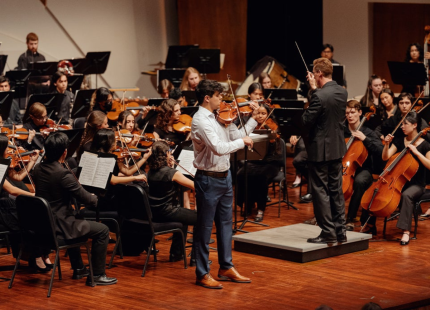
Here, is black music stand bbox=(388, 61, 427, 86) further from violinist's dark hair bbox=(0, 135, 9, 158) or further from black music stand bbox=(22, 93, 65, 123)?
violinist's dark hair bbox=(0, 135, 9, 158)

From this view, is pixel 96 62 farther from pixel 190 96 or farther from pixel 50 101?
pixel 50 101

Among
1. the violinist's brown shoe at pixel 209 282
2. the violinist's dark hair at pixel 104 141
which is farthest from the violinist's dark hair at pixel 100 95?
the violinist's brown shoe at pixel 209 282

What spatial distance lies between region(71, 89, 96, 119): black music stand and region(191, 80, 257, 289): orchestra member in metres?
3.53

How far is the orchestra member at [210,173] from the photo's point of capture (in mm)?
4820

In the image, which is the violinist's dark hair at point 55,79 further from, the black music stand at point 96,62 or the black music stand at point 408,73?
the black music stand at point 408,73

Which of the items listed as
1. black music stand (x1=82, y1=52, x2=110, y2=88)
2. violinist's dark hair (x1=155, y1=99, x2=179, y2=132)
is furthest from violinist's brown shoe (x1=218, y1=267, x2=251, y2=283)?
black music stand (x1=82, y1=52, x2=110, y2=88)

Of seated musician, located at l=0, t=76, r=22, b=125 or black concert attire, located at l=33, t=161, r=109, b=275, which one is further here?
seated musician, located at l=0, t=76, r=22, b=125

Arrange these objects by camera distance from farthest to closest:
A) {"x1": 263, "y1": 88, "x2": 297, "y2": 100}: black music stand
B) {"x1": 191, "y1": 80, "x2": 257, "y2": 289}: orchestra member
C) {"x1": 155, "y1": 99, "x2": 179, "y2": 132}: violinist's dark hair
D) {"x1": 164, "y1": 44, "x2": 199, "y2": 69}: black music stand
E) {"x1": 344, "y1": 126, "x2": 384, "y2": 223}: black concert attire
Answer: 1. {"x1": 164, "y1": 44, "x2": 199, "y2": 69}: black music stand
2. {"x1": 263, "y1": 88, "x2": 297, "y2": 100}: black music stand
3. {"x1": 155, "y1": 99, "x2": 179, "y2": 132}: violinist's dark hair
4. {"x1": 344, "y1": 126, "x2": 384, "y2": 223}: black concert attire
5. {"x1": 191, "y1": 80, "x2": 257, "y2": 289}: orchestra member

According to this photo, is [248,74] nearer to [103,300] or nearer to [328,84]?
[328,84]

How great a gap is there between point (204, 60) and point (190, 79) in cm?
142

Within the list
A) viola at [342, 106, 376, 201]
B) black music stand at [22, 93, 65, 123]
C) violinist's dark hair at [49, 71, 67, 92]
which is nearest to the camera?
viola at [342, 106, 376, 201]


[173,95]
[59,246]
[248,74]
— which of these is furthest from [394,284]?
[248,74]

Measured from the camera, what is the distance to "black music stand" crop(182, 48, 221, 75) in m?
10.5

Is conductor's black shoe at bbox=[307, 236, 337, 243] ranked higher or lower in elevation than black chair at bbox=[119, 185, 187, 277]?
lower
